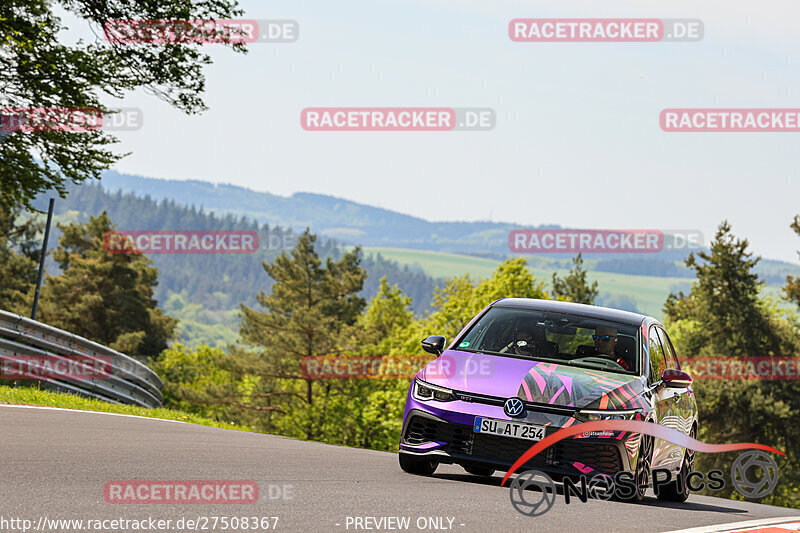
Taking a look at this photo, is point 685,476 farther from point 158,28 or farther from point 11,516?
point 158,28

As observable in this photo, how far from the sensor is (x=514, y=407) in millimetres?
7820

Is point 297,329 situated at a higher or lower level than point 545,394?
lower

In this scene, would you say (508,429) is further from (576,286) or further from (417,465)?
(576,286)

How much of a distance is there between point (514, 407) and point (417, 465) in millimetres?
1425

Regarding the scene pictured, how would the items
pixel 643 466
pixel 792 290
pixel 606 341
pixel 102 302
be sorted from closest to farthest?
pixel 643 466, pixel 606 341, pixel 792 290, pixel 102 302

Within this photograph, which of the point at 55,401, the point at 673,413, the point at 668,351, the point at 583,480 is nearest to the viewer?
the point at 583,480

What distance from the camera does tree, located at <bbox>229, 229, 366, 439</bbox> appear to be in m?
63.5

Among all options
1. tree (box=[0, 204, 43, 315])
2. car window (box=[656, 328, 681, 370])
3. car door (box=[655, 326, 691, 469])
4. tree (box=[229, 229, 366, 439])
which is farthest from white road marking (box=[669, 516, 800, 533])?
tree (box=[0, 204, 43, 315])

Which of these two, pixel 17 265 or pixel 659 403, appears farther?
pixel 17 265

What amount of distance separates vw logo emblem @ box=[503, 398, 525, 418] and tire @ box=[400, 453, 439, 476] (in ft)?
3.98

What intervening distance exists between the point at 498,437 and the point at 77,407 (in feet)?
28.6

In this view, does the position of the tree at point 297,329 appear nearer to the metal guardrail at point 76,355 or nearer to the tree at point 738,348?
the tree at point 738,348

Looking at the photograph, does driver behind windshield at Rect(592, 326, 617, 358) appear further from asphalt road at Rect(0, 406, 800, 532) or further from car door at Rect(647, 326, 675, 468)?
asphalt road at Rect(0, 406, 800, 532)

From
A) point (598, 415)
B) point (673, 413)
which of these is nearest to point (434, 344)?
point (598, 415)
